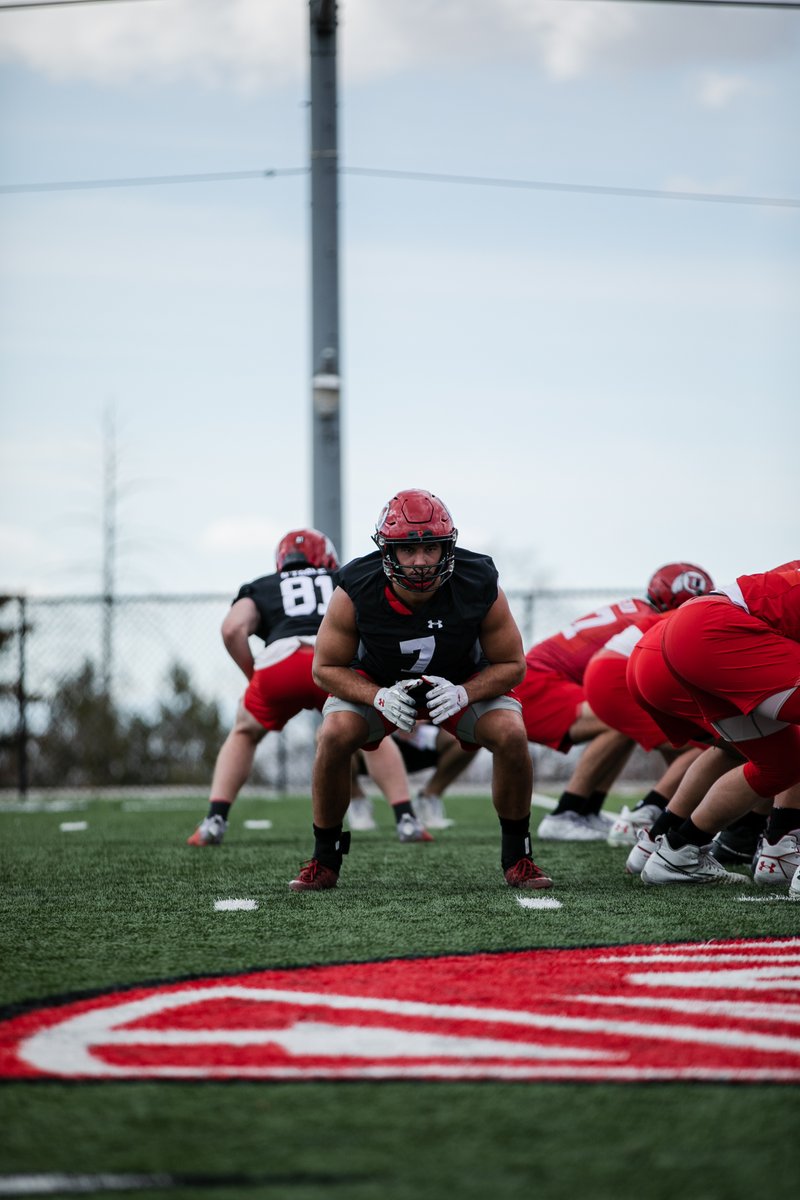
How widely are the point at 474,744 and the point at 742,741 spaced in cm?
101

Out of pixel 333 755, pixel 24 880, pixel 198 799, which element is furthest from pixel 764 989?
pixel 198 799

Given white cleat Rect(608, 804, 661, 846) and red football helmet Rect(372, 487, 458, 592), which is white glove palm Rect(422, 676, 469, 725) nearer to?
red football helmet Rect(372, 487, 458, 592)

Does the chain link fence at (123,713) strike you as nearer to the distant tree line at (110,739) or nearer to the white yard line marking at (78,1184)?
the distant tree line at (110,739)

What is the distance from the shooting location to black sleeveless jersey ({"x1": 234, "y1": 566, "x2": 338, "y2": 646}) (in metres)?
6.84

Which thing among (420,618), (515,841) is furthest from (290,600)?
(515,841)

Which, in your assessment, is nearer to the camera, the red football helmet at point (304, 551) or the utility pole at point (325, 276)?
the red football helmet at point (304, 551)

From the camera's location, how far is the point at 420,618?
4.87 meters

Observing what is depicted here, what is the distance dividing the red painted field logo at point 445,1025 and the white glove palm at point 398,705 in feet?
4.13

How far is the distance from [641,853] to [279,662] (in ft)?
7.13

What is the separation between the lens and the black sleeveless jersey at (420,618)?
16.0 feet

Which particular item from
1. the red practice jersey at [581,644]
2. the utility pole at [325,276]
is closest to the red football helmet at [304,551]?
the red practice jersey at [581,644]

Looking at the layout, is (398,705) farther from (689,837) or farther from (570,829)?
(570,829)

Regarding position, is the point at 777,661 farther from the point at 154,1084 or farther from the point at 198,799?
the point at 198,799

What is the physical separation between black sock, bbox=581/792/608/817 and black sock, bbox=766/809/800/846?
7.20 feet
